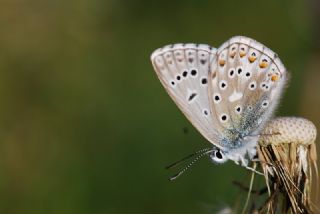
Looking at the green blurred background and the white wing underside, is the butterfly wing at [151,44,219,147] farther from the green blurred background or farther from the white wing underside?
the green blurred background

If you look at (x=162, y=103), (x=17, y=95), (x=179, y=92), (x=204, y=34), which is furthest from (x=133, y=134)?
(x=179, y=92)

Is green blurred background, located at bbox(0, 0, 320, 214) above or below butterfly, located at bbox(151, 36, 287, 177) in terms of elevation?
below

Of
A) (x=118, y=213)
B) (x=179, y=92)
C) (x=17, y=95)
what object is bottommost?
(x=118, y=213)

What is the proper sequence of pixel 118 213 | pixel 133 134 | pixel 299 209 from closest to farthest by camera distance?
1. pixel 299 209
2. pixel 118 213
3. pixel 133 134

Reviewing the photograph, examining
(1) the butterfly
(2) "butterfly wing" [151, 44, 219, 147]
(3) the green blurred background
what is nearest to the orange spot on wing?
(1) the butterfly

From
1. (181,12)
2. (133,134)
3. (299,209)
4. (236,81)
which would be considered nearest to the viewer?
(299,209)

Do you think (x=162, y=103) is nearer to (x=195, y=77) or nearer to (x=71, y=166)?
(x=71, y=166)
